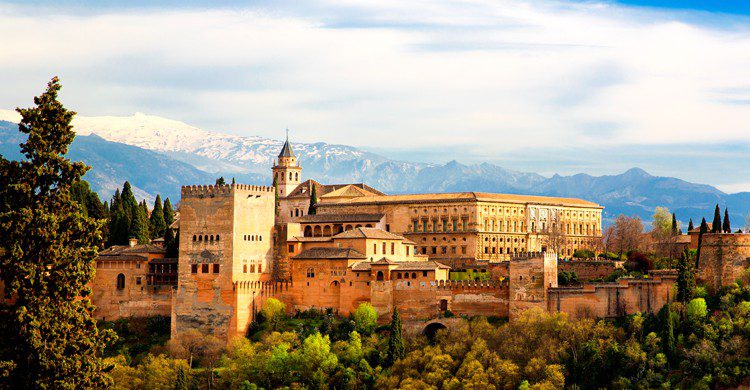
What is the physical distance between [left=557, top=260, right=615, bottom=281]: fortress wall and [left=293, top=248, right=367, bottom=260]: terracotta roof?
16.4m

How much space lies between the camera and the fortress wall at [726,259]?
68.9 meters

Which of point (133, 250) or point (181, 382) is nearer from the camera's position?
point (181, 382)

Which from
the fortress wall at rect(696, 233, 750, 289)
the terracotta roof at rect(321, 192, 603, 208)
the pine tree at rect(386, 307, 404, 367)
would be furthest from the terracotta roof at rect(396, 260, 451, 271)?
the terracotta roof at rect(321, 192, 603, 208)

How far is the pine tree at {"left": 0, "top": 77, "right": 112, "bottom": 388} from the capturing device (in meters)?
32.1

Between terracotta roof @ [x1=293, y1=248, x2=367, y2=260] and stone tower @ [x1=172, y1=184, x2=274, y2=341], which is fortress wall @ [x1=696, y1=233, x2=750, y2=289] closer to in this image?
terracotta roof @ [x1=293, y1=248, x2=367, y2=260]

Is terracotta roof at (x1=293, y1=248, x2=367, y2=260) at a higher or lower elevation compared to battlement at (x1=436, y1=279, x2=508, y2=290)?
higher

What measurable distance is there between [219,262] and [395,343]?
46.9ft

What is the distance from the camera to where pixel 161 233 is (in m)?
92.6

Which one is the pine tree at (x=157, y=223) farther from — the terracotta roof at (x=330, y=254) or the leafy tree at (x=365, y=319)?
the leafy tree at (x=365, y=319)

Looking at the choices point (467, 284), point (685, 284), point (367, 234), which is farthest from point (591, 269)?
point (367, 234)

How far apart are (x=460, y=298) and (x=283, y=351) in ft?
40.6

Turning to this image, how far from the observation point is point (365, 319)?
233ft

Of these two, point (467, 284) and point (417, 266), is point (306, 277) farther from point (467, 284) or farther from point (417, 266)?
point (467, 284)

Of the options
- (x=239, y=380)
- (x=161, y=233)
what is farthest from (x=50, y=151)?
(x=161, y=233)
